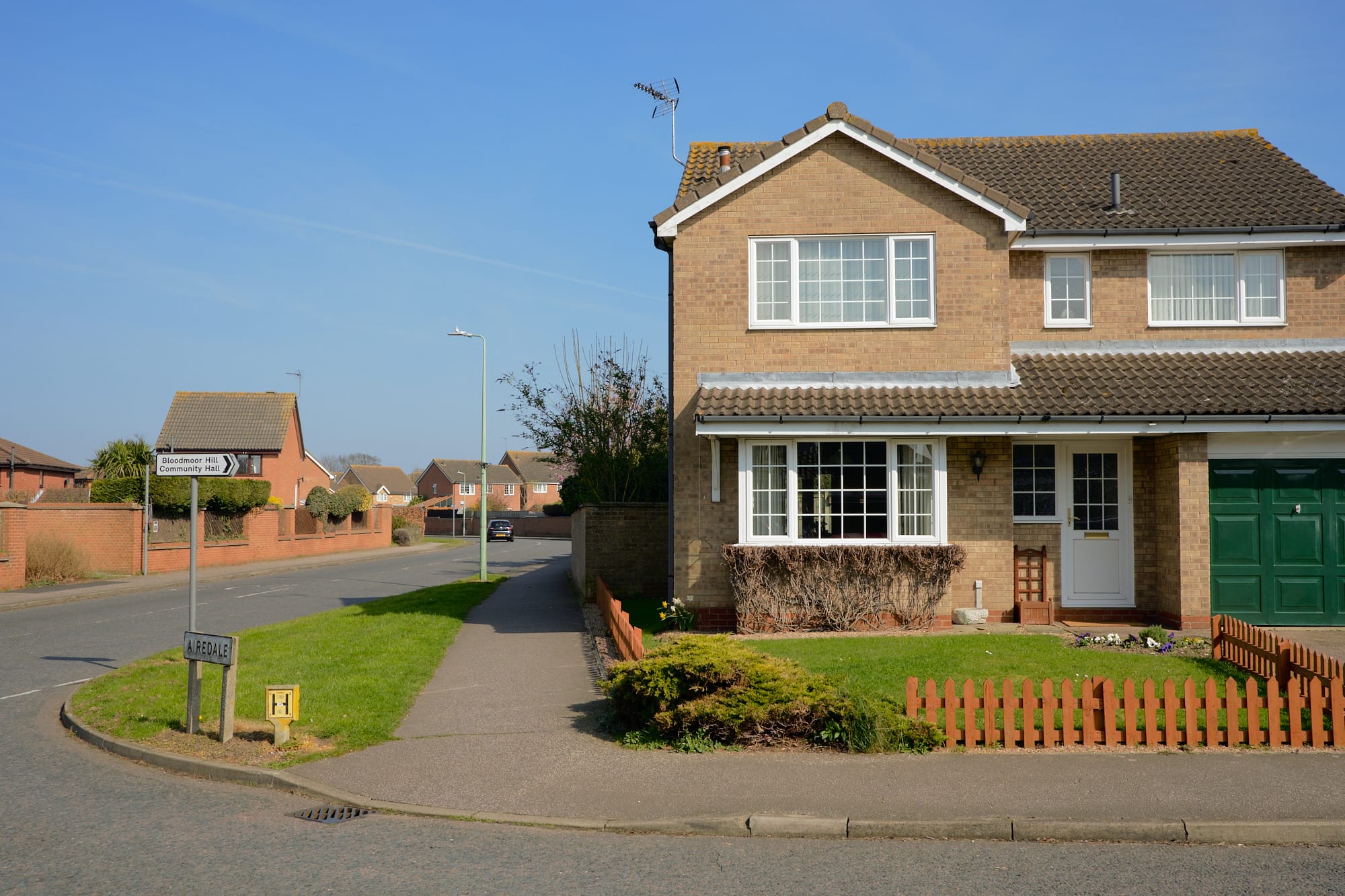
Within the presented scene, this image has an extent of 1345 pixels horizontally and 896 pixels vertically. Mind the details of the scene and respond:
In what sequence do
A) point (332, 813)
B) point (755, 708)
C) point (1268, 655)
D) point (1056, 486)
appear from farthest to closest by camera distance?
point (1056, 486) < point (1268, 655) < point (755, 708) < point (332, 813)

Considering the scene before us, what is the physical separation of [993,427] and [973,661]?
339 cm

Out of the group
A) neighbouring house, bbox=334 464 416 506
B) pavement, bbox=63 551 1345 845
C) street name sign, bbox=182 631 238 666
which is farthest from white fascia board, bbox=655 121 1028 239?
neighbouring house, bbox=334 464 416 506

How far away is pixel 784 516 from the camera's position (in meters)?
14.3

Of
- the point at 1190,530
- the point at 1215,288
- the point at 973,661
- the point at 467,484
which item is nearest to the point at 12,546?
the point at 973,661

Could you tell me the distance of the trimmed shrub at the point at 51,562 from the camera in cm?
2764

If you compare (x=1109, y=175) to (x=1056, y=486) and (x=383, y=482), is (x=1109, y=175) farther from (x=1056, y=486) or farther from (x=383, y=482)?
(x=383, y=482)

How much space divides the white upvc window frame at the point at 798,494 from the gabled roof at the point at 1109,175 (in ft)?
11.4

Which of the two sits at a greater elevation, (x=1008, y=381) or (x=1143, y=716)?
(x=1008, y=381)

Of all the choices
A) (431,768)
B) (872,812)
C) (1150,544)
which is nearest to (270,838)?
(431,768)

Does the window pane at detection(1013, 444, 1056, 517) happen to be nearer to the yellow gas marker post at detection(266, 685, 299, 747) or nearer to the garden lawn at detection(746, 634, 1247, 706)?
the garden lawn at detection(746, 634, 1247, 706)

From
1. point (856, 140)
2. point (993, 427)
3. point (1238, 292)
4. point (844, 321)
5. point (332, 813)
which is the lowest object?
point (332, 813)

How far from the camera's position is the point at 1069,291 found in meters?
15.9

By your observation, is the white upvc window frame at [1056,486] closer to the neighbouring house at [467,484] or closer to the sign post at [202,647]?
the sign post at [202,647]

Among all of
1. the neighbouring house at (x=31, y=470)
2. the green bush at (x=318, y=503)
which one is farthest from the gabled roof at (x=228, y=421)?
the green bush at (x=318, y=503)
